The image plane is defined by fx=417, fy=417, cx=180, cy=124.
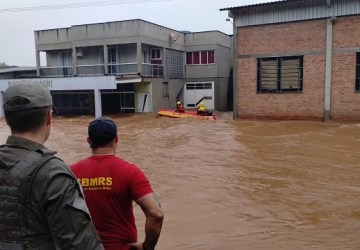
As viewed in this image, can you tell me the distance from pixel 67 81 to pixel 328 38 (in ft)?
53.3

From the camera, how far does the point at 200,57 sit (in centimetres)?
3309

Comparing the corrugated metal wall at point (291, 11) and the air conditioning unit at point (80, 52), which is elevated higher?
the corrugated metal wall at point (291, 11)

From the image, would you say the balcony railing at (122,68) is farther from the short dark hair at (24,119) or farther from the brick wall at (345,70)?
the short dark hair at (24,119)

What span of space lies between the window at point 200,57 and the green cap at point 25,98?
102 feet

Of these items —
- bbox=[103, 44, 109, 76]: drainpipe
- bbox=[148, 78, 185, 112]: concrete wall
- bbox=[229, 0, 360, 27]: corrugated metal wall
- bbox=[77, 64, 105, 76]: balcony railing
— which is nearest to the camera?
bbox=[229, 0, 360, 27]: corrugated metal wall

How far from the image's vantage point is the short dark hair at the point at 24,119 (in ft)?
6.20

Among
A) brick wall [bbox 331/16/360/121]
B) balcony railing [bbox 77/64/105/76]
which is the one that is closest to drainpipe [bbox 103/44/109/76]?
balcony railing [bbox 77/64/105/76]

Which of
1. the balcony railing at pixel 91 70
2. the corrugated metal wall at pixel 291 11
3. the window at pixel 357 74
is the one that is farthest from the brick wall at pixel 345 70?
the balcony railing at pixel 91 70

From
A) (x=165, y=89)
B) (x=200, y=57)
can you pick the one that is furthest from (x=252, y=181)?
(x=200, y=57)

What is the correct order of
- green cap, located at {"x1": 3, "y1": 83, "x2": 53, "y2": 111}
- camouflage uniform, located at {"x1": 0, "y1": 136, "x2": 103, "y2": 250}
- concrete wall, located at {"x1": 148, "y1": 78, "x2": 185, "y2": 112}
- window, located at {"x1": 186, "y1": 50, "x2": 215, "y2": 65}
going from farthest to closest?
window, located at {"x1": 186, "y1": 50, "x2": 215, "y2": 65}, concrete wall, located at {"x1": 148, "y1": 78, "x2": 185, "y2": 112}, green cap, located at {"x1": 3, "y1": 83, "x2": 53, "y2": 111}, camouflage uniform, located at {"x1": 0, "y1": 136, "x2": 103, "y2": 250}

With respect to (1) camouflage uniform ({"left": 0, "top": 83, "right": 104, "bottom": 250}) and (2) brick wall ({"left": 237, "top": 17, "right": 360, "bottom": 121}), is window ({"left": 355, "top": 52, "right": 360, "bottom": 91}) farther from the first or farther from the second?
(1) camouflage uniform ({"left": 0, "top": 83, "right": 104, "bottom": 250})

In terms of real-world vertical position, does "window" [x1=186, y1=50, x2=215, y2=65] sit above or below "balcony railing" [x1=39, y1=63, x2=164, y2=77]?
above

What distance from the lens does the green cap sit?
6.18 feet

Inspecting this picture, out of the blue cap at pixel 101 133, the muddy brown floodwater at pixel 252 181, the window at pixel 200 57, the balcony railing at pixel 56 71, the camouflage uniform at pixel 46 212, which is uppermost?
the window at pixel 200 57
